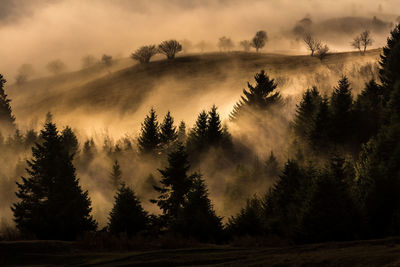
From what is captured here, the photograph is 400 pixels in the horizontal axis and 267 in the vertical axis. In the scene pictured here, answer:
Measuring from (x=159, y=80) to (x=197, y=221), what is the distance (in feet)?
344

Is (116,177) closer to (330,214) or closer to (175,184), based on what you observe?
(175,184)

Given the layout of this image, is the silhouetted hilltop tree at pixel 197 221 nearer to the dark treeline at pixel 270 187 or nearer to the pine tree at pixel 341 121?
the dark treeline at pixel 270 187

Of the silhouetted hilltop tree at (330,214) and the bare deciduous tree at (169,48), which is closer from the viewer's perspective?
the silhouetted hilltop tree at (330,214)

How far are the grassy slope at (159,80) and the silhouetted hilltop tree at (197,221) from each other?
82880 mm

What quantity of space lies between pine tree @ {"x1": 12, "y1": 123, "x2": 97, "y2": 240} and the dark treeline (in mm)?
90

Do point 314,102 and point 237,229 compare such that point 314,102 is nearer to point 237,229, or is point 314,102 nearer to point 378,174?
point 378,174

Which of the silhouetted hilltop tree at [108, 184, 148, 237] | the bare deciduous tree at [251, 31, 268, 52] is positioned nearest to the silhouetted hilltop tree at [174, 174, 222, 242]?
the silhouetted hilltop tree at [108, 184, 148, 237]

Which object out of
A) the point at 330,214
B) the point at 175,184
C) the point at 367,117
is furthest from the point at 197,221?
the point at 367,117

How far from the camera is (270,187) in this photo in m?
37.9

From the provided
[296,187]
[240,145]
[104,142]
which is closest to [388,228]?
[296,187]

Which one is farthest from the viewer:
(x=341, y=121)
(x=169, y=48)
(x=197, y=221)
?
(x=169, y=48)

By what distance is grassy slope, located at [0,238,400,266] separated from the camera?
1473 cm

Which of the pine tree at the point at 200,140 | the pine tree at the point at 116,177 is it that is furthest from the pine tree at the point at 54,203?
the pine tree at the point at 200,140

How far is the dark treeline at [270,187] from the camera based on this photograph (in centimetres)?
2842
